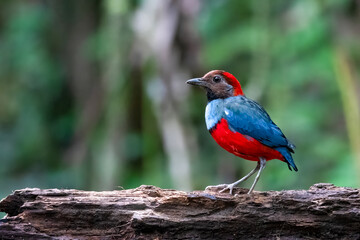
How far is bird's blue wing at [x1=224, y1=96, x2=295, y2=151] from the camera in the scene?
4.14 m

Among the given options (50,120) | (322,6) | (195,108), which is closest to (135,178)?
(195,108)

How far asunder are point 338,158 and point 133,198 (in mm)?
4777

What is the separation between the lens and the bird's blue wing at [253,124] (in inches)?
163

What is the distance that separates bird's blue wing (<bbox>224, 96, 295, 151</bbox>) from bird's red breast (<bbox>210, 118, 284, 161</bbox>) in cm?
3

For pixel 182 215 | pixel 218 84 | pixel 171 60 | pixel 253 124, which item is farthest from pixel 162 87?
pixel 182 215

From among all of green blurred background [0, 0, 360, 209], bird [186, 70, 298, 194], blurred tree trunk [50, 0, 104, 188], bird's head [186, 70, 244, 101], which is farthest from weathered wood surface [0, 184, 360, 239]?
blurred tree trunk [50, 0, 104, 188]

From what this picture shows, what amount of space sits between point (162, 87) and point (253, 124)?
3114mm

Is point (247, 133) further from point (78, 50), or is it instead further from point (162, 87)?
point (78, 50)

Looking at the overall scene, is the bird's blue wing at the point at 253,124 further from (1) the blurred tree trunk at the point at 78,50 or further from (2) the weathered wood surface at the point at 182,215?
(1) the blurred tree trunk at the point at 78,50

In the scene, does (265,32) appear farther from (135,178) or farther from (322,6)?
(135,178)

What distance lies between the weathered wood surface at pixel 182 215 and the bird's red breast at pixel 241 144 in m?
0.43

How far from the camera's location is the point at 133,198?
12.6 feet

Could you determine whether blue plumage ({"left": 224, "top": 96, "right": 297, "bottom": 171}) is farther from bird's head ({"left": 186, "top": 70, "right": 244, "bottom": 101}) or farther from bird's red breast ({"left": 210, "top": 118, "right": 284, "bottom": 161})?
bird's head ({"left": 186, "top": 70, "right": 244, "bottom": 101})

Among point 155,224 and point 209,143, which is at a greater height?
point 209,143
